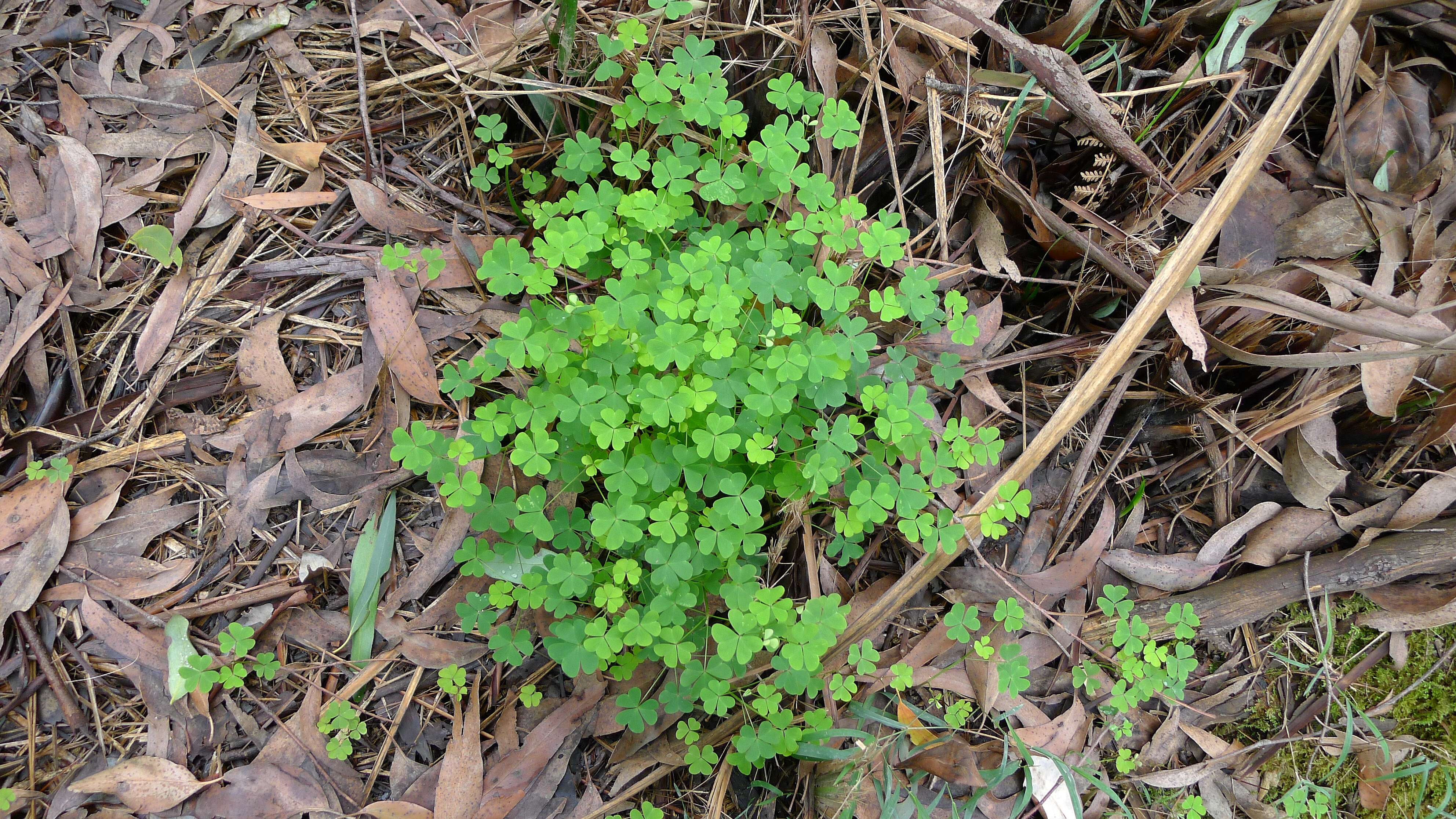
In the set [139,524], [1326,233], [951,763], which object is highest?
[1326,233]

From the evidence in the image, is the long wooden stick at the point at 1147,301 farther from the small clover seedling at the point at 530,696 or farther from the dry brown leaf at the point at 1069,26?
the small clover seedling at the point at 530,696

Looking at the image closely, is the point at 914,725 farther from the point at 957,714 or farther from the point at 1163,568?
the point at 1163,568

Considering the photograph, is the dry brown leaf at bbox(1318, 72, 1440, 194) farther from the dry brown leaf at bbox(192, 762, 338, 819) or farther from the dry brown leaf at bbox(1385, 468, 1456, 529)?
the dry brown leaf at bbox(192, 762, 338, 819)

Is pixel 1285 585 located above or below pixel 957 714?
above

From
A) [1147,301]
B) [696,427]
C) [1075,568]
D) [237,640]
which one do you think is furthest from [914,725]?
[237,640]

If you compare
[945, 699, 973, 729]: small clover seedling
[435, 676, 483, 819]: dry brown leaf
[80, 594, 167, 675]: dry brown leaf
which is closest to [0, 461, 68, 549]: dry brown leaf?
[80, 594, 167, 675]: dry brown leaf

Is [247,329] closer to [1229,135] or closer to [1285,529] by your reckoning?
[1229,135]

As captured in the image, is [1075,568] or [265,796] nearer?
[265,796]
